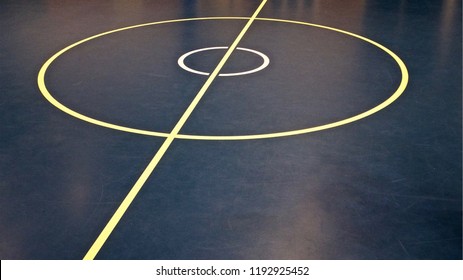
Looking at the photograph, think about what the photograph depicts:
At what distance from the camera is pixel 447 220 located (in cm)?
756

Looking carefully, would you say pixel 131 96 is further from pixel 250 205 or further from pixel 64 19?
pixel 64 19

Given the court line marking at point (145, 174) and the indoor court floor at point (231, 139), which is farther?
the indoor court floor at point (231, 139)

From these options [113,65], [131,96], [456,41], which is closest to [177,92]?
[131,96]

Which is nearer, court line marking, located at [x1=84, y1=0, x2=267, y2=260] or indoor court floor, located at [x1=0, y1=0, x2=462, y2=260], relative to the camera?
court line marking, located at [x1=84, y1=0, x2=267, y2=260]

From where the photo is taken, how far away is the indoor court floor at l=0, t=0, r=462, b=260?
732 cm

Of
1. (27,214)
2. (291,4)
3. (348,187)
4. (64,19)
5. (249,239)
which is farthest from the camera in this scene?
(291,4)

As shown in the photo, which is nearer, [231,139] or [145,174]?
[145,174]

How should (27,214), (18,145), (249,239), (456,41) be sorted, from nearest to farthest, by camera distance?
(249,239) → (27,214) → (18,145) → (456,41)

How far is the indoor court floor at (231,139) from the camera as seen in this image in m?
7.32

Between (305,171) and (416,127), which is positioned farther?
(416,127)

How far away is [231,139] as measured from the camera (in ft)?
31.4

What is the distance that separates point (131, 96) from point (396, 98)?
4.49m

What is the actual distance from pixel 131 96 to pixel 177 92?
0.79m

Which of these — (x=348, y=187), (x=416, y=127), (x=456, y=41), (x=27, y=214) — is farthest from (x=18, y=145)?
(x=456, y=41)
